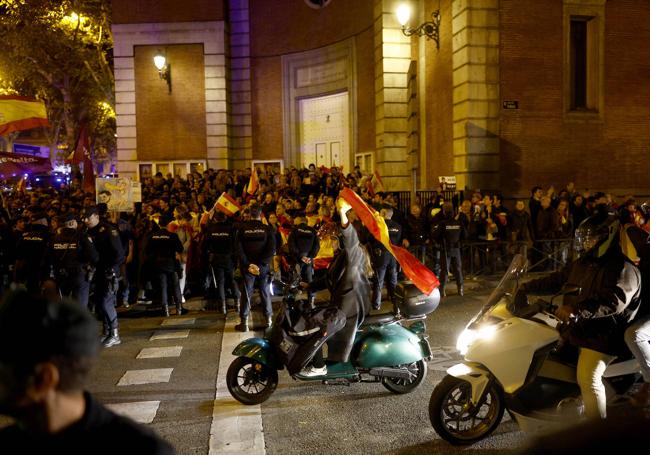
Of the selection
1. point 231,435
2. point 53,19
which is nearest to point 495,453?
point 231,435

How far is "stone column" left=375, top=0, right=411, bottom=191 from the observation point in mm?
21406

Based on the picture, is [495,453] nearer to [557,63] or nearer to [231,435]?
[231,435]

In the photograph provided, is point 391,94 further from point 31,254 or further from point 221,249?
point 31,254

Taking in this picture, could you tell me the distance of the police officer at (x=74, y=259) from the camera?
30.1ft

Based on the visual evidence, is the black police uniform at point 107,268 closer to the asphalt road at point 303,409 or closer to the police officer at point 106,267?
the police officer at point 106,267

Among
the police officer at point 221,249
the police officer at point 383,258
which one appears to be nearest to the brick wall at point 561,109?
the police officer at point 383,258

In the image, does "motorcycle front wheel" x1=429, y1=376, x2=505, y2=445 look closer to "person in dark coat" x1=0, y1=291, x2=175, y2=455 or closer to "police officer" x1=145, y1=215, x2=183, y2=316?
"person in dark coat" x1=0, y1=291, x2=175, y2=455

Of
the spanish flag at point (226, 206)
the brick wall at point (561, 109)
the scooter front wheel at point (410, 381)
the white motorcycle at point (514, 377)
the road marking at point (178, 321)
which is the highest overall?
the brick wall at point (561, 109)

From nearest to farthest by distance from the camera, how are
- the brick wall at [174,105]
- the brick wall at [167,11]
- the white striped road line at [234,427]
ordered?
the white striped road line at [234,427] → the brick wall at [167,11] → the brick wall at [174,105]

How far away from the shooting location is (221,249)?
36.7 feet

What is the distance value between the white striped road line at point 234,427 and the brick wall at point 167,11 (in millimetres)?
21515

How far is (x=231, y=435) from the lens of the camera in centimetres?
564

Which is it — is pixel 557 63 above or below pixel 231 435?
above

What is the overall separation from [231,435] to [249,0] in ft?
79.8
